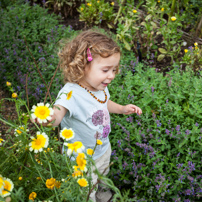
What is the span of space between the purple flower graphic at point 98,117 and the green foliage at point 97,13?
260cm

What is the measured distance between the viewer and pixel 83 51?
1715mm

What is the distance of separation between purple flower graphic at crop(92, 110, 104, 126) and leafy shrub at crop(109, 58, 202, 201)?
1.30 ft

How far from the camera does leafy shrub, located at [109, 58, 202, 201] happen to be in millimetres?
2041

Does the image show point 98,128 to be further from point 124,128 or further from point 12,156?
point 12,156

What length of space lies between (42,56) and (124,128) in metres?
1.67

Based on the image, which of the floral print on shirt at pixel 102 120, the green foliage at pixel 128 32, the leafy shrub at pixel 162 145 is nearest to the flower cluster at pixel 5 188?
the floral print on shirt at pixel 102 120

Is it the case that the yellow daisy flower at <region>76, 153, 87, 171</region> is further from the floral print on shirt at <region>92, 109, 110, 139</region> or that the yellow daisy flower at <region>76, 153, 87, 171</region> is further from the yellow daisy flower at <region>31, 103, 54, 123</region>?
the floral print on shirt at <region>92, 109, 110, 139</region>

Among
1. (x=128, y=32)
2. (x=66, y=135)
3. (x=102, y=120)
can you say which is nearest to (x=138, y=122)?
(x=102, y=120)

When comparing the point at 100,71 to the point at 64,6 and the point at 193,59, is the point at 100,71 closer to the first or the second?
the point at 193,59

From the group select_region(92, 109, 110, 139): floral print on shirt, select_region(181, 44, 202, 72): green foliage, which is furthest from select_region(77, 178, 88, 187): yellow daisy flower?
select_region(181, 44, 202, 72): green foliage

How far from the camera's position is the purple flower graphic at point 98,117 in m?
1.78

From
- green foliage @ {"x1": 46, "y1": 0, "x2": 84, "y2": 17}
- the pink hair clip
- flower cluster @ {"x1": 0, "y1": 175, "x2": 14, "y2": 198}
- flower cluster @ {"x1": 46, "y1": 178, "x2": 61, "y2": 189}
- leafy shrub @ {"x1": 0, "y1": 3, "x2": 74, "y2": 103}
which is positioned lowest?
leafy shrub @ {"x1": 0, "y1": 3, "x2": 74, "y2": 103}

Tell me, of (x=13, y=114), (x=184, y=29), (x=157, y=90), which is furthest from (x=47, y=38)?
(x=184, y=29)

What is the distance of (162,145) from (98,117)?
26.3 inches
